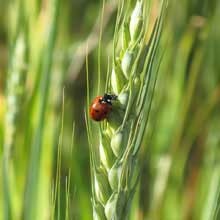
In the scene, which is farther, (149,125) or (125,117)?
(149,125)

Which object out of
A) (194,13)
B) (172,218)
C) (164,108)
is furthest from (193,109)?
(172,218)

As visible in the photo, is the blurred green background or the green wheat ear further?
the blurred green background

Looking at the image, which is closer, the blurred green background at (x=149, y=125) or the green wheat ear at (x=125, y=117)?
the green wheat ear at (x=125, y=117)

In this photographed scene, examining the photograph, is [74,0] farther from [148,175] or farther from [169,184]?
[169,184]
